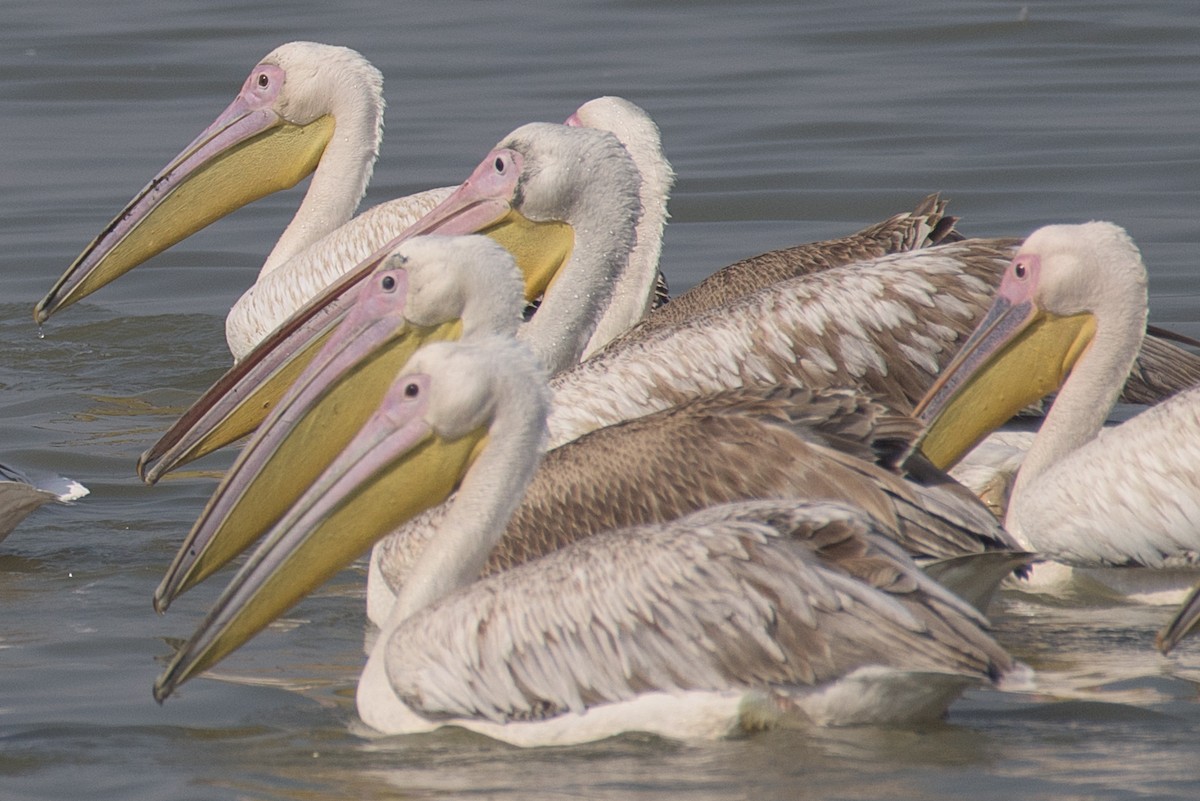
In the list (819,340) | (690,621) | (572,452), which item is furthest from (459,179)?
(690,621)

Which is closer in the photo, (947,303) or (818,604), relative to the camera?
(818,604)

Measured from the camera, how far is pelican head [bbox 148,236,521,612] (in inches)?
191

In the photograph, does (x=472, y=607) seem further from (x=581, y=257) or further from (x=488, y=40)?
(x=488, y=40)

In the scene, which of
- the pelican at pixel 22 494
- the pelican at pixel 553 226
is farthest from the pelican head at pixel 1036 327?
the pelican at pixel 22 494

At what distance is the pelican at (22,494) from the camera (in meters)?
5.79

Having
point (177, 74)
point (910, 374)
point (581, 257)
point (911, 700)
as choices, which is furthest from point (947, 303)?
point (177, 74)

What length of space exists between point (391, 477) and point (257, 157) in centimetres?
381

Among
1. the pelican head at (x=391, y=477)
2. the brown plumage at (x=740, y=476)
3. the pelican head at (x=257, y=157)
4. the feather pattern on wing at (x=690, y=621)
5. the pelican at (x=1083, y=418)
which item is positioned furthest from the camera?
the pelican head at (x=257, y=157)

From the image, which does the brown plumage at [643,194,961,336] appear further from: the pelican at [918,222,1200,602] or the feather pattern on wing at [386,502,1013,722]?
the feather pattern on wing at [386,502,1013,722]

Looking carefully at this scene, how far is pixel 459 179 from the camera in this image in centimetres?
1059

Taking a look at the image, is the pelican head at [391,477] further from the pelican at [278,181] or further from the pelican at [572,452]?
the pelican at [278,181]

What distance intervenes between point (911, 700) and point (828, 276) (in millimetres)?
2143

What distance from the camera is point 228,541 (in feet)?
16.0

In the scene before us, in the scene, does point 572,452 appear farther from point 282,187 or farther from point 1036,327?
point 282,187
